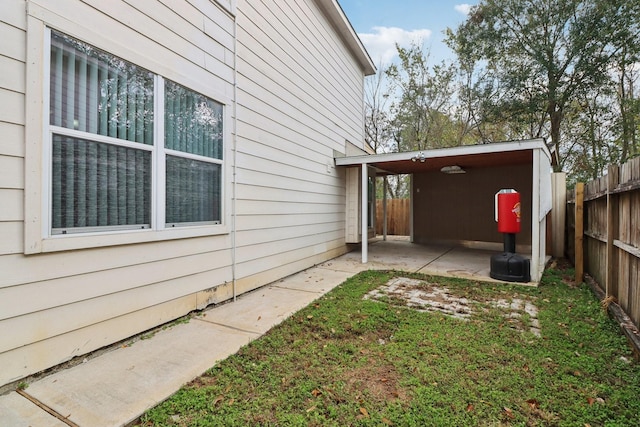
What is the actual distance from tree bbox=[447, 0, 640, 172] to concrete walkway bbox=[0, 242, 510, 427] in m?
12.3

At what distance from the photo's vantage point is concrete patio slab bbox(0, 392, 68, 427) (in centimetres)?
170

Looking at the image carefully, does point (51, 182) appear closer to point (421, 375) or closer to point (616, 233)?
point (421, 375)

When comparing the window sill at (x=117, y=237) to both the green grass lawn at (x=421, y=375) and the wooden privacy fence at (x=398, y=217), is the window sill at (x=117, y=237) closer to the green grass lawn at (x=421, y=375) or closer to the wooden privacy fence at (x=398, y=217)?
the green grass lawn at (x=421, y=375)

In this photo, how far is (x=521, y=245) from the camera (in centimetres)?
804

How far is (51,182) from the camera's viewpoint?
2.22 m

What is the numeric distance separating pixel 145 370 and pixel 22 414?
661mm

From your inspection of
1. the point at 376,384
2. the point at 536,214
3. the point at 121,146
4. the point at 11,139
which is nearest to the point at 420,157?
the point at 536,214

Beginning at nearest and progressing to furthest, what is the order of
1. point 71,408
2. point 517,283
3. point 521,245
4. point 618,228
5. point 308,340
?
point 71,408 → point 308,340 → point 618,228 → point 517,283 → point 521,245

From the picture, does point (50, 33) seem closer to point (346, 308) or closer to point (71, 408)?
point (71, 408)

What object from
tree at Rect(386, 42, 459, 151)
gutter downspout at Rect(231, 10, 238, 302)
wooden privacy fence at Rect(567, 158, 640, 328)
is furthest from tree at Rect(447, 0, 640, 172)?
gutter downspout at Rect(231, 10, 238, 302)

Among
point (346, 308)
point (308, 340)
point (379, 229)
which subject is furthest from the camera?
point (379, 229)

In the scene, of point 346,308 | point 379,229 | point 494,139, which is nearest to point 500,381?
point 346,308

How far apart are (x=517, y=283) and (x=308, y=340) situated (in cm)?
385

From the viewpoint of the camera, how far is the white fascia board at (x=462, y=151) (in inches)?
192
